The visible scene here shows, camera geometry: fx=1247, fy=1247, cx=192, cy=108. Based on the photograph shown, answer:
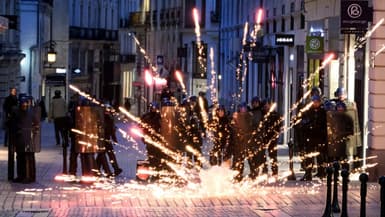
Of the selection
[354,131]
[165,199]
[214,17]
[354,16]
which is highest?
[214,17]

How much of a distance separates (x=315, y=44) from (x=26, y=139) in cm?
970

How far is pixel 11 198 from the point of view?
19.4m

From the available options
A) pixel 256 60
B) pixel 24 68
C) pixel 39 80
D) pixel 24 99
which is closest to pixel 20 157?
pixel 24 99

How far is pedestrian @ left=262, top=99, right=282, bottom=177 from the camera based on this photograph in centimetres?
2362

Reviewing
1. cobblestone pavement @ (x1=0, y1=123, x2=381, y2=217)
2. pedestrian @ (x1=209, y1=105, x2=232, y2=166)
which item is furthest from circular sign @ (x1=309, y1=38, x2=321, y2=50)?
cobblestone pavement @ (x1=0, y1=123, x2=381, y2=217)

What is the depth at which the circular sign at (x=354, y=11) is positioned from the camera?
895 inches

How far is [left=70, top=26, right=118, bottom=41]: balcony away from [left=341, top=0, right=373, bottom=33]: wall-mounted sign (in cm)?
6235

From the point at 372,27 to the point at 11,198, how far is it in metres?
7.79

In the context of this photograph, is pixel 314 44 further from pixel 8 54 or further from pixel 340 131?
pixel 8 54

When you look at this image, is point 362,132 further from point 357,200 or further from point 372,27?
point 357,200

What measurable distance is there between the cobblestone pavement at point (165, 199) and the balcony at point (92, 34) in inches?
2416

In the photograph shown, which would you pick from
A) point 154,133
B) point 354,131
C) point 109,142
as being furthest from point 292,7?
A: point 154,133

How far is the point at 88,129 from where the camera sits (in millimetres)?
22016

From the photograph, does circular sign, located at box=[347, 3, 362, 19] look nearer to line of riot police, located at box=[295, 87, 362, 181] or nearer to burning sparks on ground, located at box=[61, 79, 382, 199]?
line of riot police, located at box=[295, 87, 362, 181]
